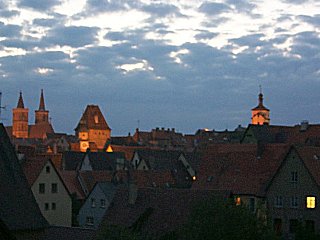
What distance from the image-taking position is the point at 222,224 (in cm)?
2936

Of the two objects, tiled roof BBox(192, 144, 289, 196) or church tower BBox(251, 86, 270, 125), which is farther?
church tower BBox(251, 86, 270, 125)

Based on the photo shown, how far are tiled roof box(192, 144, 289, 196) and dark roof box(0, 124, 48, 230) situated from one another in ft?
86.9

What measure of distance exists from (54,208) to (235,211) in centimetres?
2915

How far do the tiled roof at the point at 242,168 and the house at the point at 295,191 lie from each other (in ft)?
4.68

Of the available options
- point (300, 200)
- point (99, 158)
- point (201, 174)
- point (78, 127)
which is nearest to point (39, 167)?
point (201, 174)

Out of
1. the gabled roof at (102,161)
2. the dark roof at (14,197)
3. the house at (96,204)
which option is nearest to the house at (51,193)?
the house at (96,204)

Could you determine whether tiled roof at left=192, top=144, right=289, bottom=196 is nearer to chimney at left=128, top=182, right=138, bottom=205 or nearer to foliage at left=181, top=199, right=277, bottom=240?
chimney at left=128, top=182, right=138, bottom=205

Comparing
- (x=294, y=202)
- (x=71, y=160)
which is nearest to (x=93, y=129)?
(x=71, y=160)

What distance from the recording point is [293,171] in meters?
47.7

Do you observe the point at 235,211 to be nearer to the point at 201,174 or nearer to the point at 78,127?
the point at 201,174

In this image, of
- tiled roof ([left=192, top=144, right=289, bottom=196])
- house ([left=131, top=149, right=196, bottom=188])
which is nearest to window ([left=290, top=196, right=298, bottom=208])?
tiled roof ([left=192, top=144, right=289, bottom=196])

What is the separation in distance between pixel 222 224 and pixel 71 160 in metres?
73.5

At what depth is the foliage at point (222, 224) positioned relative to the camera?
29.1 m

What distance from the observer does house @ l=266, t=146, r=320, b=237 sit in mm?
46250
